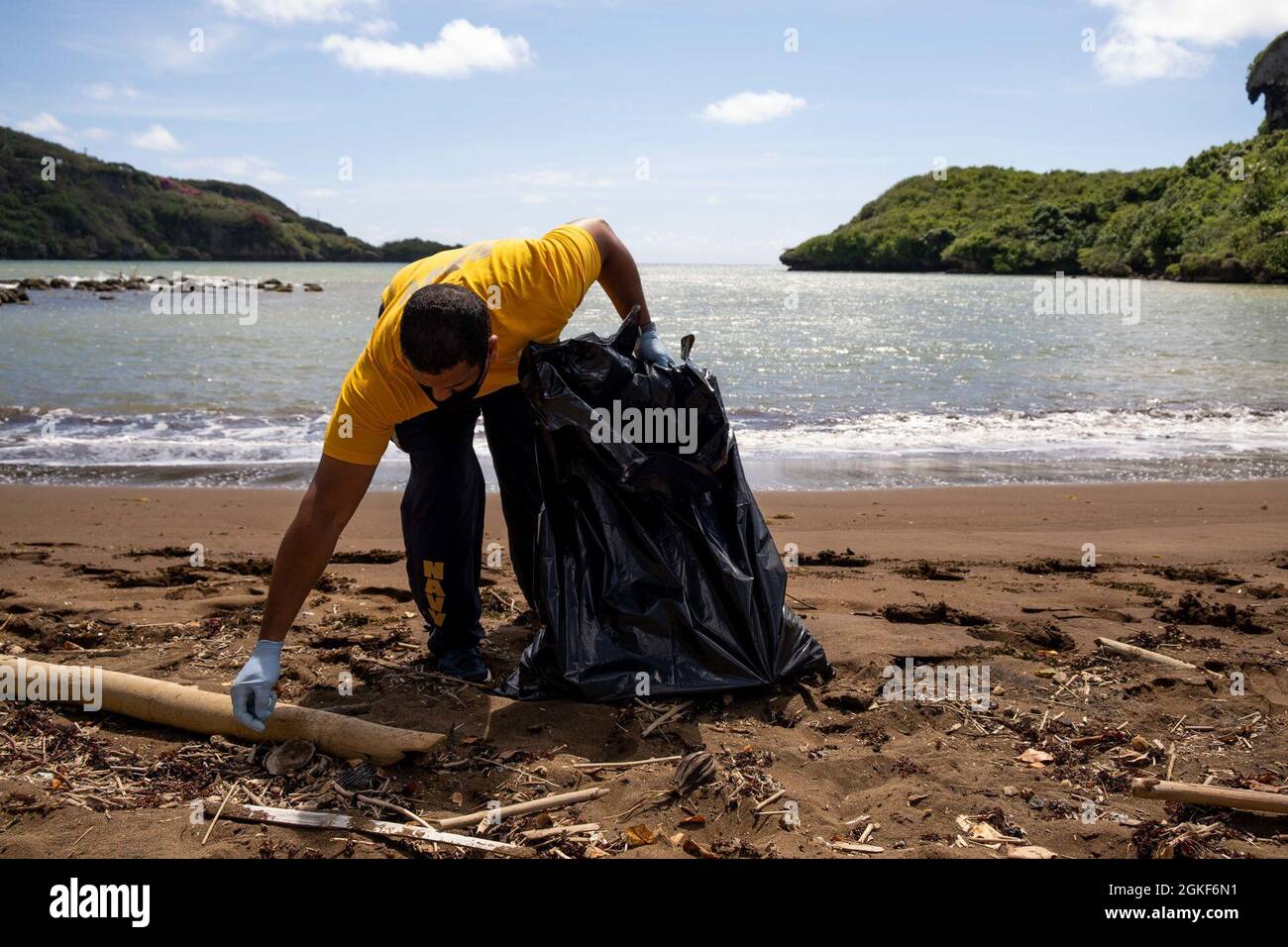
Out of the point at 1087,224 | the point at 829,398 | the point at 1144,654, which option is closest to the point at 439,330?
the point at 1144,654

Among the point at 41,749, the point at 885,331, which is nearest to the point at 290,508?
the point at 41,749

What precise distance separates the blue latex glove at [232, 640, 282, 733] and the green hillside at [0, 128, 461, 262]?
207 ft

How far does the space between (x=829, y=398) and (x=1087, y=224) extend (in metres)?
60.9

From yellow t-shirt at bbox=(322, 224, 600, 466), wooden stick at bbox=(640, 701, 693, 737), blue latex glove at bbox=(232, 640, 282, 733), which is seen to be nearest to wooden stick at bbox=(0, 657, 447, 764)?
blue latex glove at bbox=(232, 640, 282, 733)

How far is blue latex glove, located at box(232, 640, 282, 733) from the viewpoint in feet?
8.09

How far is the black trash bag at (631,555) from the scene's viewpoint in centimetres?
282

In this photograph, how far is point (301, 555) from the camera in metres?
2.48

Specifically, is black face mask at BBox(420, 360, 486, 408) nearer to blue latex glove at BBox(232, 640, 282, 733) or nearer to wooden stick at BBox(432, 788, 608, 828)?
blue latex glove at BBox(232, 640, 282, 733)

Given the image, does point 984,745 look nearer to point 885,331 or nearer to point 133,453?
point 133,453

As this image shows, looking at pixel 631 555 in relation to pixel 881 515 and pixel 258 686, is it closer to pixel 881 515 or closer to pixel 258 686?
pixel 258 686

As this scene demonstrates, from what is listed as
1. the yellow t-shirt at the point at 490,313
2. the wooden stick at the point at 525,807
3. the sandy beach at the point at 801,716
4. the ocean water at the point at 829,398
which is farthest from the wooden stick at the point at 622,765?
the ocean water at the point at 829,398
